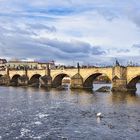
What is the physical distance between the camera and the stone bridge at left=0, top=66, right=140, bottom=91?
93.4m

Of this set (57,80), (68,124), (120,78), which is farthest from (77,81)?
(68,124)

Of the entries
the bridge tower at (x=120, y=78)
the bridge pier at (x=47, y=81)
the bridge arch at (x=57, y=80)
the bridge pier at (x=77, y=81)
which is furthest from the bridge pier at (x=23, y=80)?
the bridge tower at (x=120, y=78)

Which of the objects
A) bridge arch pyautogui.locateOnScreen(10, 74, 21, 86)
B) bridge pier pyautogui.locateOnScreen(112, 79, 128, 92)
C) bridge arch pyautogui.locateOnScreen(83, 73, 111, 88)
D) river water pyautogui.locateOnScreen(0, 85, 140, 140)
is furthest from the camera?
bridge arch pyautogui.locateOnScreen(10, 74, 21, 86)

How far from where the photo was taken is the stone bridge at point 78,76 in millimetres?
93438

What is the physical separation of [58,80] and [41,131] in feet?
286

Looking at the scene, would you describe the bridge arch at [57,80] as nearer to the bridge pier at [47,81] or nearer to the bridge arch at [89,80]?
the bridge pier at [47,81]

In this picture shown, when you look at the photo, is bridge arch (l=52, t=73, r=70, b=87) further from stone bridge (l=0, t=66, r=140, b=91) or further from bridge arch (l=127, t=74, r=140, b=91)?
bridge arch (l=127, t=74, r=140, b=91)

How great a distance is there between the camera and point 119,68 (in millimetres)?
94562

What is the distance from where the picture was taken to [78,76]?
107 m

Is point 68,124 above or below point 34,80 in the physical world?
below

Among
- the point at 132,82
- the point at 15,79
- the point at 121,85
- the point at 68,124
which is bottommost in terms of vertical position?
the point at 68,124

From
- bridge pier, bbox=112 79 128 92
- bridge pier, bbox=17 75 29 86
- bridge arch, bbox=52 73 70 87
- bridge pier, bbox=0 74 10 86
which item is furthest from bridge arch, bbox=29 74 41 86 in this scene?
bridge pier, bbox=112 79 128 92

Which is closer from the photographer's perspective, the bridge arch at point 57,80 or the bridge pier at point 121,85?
the bridge pier at point 121,85

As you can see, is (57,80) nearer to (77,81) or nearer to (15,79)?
(77,81)
